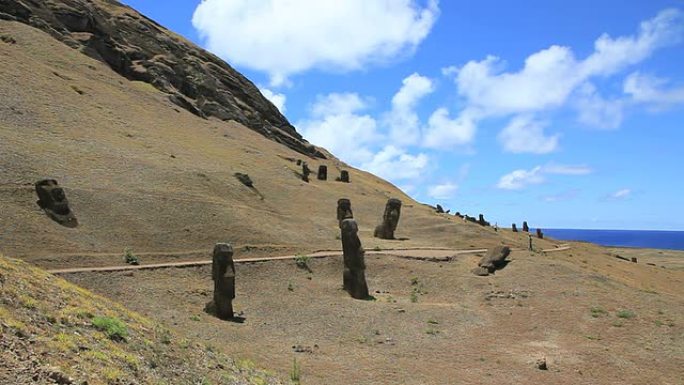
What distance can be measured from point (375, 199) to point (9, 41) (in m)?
43.8

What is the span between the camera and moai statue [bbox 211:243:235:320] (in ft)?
85.0

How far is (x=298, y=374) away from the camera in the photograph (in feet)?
59.8

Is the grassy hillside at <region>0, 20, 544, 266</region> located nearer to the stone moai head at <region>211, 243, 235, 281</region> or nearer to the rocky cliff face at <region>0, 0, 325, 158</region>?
the rocky cliff face at <region>0, 0, 325, 158</region>

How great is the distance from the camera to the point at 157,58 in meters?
101

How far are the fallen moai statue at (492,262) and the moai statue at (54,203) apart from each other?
2290 cm

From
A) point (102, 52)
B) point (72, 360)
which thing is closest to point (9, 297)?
point (72, 360)

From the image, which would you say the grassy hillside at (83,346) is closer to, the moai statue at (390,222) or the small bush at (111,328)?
the small bush at (111,328)

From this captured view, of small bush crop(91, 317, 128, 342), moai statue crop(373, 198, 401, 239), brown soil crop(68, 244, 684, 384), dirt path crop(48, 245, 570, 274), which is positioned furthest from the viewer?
moai statue crop(373, 198, 401, 239)

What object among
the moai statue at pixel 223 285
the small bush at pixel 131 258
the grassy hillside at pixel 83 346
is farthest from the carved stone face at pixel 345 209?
the grassy hillside at pixel 83 346

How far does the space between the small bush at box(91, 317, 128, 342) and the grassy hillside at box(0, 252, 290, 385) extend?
2cm

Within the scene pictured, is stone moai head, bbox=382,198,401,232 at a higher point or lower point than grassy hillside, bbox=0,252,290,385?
higher

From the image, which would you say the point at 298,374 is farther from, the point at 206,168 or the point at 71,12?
the point at 71,12

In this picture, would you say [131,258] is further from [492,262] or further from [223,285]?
[492,262]

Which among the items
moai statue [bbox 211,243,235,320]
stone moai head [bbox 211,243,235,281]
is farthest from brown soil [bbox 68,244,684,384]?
stone moai head [bbox 211,243,235,281]
